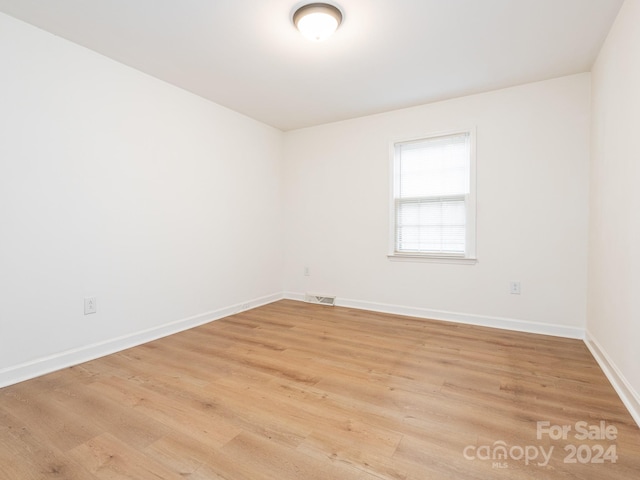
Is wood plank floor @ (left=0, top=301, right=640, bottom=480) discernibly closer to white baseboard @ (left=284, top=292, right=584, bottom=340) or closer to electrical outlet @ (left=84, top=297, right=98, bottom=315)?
white baseboard @ (left=284, top=292, right=584, bottom=340)

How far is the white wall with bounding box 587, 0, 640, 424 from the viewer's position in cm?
176

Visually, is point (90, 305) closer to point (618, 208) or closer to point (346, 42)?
point (346, 42)

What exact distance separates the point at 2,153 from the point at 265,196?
2652mm

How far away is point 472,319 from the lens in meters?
3.37

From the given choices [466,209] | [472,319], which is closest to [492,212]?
[466,209]

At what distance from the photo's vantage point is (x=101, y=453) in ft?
4.66

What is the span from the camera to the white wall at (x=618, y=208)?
1.76 m

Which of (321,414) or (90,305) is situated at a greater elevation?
(90,305)

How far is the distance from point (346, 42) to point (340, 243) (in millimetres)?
2378

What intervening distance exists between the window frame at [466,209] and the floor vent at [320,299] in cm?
102

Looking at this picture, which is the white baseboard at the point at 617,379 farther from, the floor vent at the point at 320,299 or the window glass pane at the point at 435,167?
the floor vent at the point at 320,299

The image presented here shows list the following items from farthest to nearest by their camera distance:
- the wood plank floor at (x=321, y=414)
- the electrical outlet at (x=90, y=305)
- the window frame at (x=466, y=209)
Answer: the window frame at (x=466, y=209), the electrical outlet at (x=90, y=305), the wood plank floor at (x=321, y=414)

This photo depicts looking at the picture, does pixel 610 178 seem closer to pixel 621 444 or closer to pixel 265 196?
pixel 621 444

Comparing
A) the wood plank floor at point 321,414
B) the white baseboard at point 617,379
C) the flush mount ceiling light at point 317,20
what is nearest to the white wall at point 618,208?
the white baseboard at point 617,379
